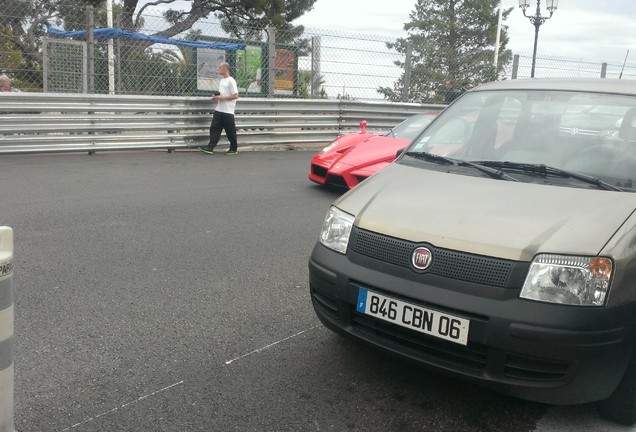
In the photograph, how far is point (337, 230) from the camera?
10.5 feet

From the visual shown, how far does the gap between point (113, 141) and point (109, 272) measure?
22.1 feet

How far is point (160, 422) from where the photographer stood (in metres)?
2.71

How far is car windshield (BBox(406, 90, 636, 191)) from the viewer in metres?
3.32

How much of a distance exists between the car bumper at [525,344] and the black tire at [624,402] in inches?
4.4

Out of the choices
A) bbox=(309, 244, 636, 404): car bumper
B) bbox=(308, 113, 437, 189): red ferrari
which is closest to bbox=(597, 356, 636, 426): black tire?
bbox=(309, 244, 636, 404): car bumper

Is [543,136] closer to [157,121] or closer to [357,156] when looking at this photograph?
[357,156]

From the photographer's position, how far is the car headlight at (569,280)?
2.54 metres

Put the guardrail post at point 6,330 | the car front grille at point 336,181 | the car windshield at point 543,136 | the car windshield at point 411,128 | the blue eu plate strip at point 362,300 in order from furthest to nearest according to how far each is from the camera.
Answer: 1. the car windshield at point 411,128
2. the car front grille at point 336,181
3. the car windshield at point 543,136
4. the blue eu plate strip at point 362,300
5. the guardrail post at point 6,330

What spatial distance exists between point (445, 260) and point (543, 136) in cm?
139

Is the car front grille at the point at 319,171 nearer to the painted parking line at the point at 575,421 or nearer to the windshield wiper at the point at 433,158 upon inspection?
the windshield wiper at the point at 433,158

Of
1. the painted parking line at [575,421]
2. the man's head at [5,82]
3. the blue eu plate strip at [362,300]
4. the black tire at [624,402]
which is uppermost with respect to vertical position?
the man's head at [5,82]

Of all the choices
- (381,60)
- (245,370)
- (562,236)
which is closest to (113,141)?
(381,60)

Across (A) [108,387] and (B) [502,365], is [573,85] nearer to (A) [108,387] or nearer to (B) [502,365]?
(B) [502,365]

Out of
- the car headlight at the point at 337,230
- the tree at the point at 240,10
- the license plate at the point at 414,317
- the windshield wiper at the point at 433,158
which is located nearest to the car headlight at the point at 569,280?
the license plate at the point at 414,317
